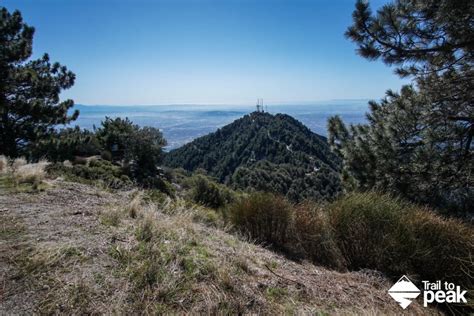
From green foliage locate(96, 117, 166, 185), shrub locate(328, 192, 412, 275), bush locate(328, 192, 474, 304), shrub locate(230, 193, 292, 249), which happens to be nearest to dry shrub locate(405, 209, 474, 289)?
bush locate(328, 192, 474, 304)

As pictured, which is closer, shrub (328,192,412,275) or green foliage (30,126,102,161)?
shrub (328,192,412,275)

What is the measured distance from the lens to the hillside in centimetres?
196

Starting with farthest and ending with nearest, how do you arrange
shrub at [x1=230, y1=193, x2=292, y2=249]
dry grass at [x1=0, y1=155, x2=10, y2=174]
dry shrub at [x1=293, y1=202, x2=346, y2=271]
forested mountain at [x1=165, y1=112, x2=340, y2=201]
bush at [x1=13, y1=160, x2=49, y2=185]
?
1. forested mountain at [x1=165, y1=112, x2=340, y2=201]
2. dry grass at [x1=0, y1=155, x2=10, y2=174]
3. bush at [x1=13, y1=160, x2=49, y2=185]
4. shrub at [x1=230, y1=193, x2=292, y2=249]
5. dry shrub at [x1=293, y1=202, x2=346, y2=271]

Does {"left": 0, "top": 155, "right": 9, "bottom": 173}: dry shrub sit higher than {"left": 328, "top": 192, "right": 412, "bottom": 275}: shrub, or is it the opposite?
{"left": 0, "top": 155, "right": 9, "bottom": 173}: dry shrub

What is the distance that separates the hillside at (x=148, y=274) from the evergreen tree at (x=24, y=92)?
999cm

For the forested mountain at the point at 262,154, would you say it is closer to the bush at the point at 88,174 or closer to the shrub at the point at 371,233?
the bush at the point at 88,174

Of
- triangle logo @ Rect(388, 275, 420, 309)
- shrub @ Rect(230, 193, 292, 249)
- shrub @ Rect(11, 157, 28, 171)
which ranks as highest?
shrub @ Rect(11, 157, 28, 171)

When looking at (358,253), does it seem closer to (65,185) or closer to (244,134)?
(65,185)

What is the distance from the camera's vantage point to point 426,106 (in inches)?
169

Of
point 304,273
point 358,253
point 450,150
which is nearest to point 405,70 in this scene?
point 450,150

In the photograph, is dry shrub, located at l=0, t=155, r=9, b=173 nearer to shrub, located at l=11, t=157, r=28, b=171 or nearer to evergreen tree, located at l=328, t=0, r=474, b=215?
shrub, located at l=11, t=157, r=28, b=171

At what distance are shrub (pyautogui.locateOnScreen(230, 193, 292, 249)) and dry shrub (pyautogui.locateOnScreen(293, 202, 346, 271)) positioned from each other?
0.17 meters

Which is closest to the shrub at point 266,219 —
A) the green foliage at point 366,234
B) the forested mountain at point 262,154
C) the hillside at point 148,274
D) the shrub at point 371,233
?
the green foliage at point 366,234

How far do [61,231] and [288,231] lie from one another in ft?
9.34
